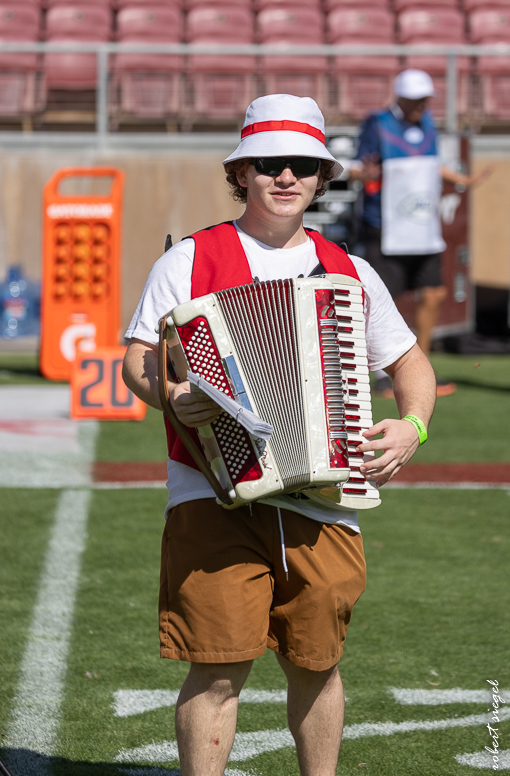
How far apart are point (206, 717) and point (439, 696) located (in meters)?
1.36

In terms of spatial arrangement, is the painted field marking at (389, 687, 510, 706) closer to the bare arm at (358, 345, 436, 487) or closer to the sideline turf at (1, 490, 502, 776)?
the sideline turf at (1, 490, 502, 776)

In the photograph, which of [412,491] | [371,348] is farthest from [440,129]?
[371,348]

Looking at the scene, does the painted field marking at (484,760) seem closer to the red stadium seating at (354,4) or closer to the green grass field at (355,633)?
the green grass field at (355,633)

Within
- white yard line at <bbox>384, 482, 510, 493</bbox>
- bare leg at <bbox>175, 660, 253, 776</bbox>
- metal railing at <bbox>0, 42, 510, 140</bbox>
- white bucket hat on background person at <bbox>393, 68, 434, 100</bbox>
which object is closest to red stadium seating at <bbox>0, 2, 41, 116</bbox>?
metal railing at <bbox>0, 42, 510, 140</bbox>

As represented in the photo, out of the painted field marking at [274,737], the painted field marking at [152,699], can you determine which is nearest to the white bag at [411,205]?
the painted field marking at [152,699]

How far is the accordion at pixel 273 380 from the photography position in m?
2.44

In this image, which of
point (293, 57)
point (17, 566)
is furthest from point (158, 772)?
point (293, 57)

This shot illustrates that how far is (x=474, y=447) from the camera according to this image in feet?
25.2

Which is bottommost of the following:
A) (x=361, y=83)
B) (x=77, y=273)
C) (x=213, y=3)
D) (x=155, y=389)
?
(x=155, y=389)

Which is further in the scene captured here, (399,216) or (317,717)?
(399,216)

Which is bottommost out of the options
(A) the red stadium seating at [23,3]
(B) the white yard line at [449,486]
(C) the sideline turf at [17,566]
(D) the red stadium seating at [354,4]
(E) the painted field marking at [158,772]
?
(E) the painted field marking at [158,772]

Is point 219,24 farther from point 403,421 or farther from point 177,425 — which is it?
point 177,425

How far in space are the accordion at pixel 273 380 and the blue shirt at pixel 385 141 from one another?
23.9 feet

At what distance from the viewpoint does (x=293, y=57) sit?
14172 mm
